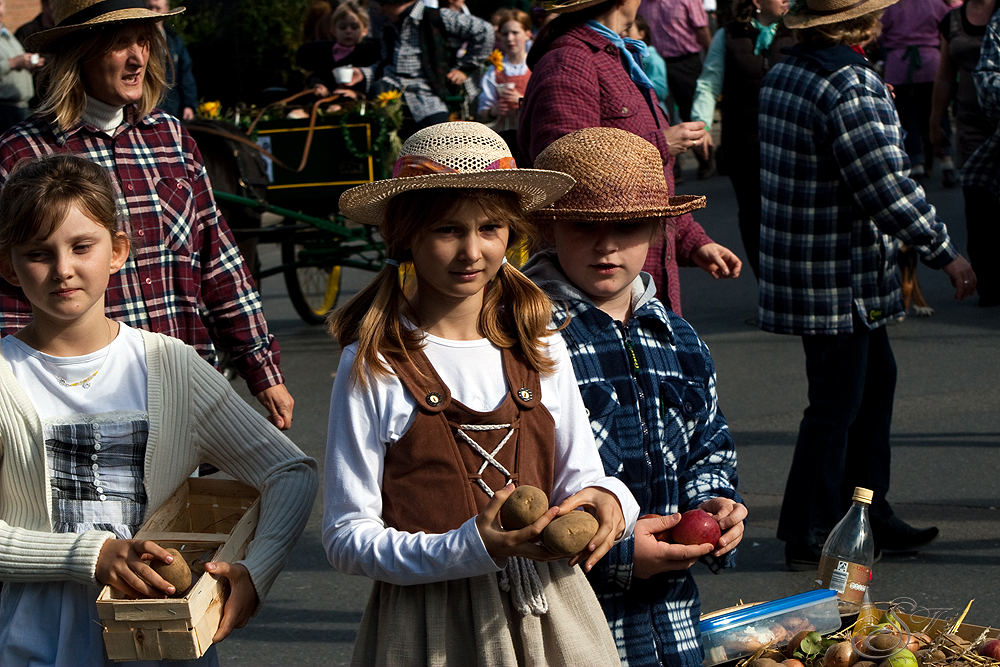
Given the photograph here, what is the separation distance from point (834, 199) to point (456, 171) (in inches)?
97.1

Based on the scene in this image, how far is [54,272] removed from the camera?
236 cm

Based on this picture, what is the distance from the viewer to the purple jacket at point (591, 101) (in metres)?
3.91

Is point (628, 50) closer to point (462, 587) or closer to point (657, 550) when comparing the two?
point (657, 550)

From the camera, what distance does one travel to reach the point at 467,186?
2236 millimetres

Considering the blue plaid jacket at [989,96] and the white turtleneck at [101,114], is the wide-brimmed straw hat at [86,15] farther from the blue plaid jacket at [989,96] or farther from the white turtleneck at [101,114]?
the blue plaid jacket at [989,96]

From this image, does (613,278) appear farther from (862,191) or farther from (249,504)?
(862,191)

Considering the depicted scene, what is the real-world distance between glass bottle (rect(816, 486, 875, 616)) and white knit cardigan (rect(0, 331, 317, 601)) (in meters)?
1.57

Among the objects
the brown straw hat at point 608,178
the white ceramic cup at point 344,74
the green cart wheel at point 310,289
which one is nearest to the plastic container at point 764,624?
the brown straw hat at point 608,178

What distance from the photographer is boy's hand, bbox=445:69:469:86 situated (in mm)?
9227

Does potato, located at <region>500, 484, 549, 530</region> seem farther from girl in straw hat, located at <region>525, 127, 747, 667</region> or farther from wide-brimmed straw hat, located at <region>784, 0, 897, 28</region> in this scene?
wide-brimmed straw hat, located at <region>784, 0, 897, 28</region>

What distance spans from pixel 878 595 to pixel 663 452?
2.12 m

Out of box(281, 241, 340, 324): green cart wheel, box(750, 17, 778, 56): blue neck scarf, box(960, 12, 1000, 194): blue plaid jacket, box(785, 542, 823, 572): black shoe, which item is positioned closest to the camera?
box(785, 542, 823, 572): black shoe

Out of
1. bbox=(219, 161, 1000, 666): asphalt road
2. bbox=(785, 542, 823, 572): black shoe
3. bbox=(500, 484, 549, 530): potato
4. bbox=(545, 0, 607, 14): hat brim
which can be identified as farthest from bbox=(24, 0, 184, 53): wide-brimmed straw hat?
bbox=(785, 542, 823, 572): black shoe

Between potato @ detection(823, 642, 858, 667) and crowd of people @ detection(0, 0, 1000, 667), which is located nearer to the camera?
crowd of people @ detection(0, 0, 1000, 667)
